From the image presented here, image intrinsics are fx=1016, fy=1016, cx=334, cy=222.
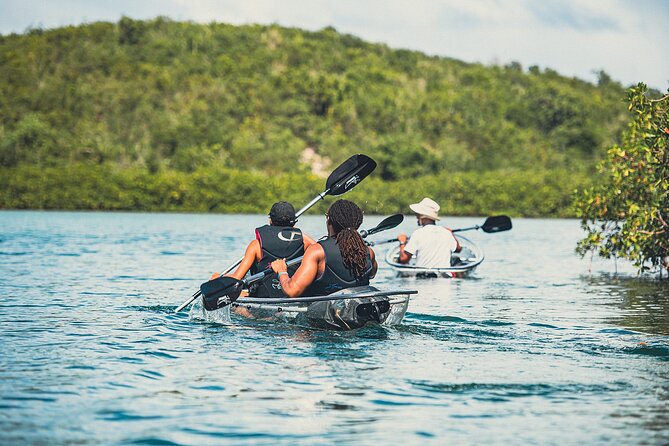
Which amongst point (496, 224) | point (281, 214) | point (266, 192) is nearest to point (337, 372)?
point (281, 214)

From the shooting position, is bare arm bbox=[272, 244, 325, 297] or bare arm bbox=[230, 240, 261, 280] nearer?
bare arm bbox=[272, 244, 325, 297]

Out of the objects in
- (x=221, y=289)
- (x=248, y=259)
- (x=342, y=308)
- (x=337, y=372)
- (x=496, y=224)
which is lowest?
(x=337, y=372)

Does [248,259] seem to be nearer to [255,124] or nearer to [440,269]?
[440,269]

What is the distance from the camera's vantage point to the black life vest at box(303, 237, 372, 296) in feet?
34.9

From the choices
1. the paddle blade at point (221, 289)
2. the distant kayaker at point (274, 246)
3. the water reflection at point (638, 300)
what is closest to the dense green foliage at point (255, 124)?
the water reflection at point (638, 300)

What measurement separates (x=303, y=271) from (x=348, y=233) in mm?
696

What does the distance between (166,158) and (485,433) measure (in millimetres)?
60867

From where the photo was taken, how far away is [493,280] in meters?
19.5

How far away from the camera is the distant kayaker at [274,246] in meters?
11.7

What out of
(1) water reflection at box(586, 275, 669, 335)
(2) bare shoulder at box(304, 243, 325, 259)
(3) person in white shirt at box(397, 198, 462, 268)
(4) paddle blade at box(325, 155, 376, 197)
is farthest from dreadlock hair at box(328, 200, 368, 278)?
(3) person in white shirt at box(397, 198, 462, 268)

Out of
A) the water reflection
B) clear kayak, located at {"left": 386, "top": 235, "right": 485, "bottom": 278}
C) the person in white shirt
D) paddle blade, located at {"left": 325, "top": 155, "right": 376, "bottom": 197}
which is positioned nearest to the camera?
the water reflection

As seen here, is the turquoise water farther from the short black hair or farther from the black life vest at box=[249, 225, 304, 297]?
the short black hair

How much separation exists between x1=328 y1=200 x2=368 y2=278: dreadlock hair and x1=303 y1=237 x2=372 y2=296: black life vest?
0.24 ft

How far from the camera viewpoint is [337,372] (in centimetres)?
894
